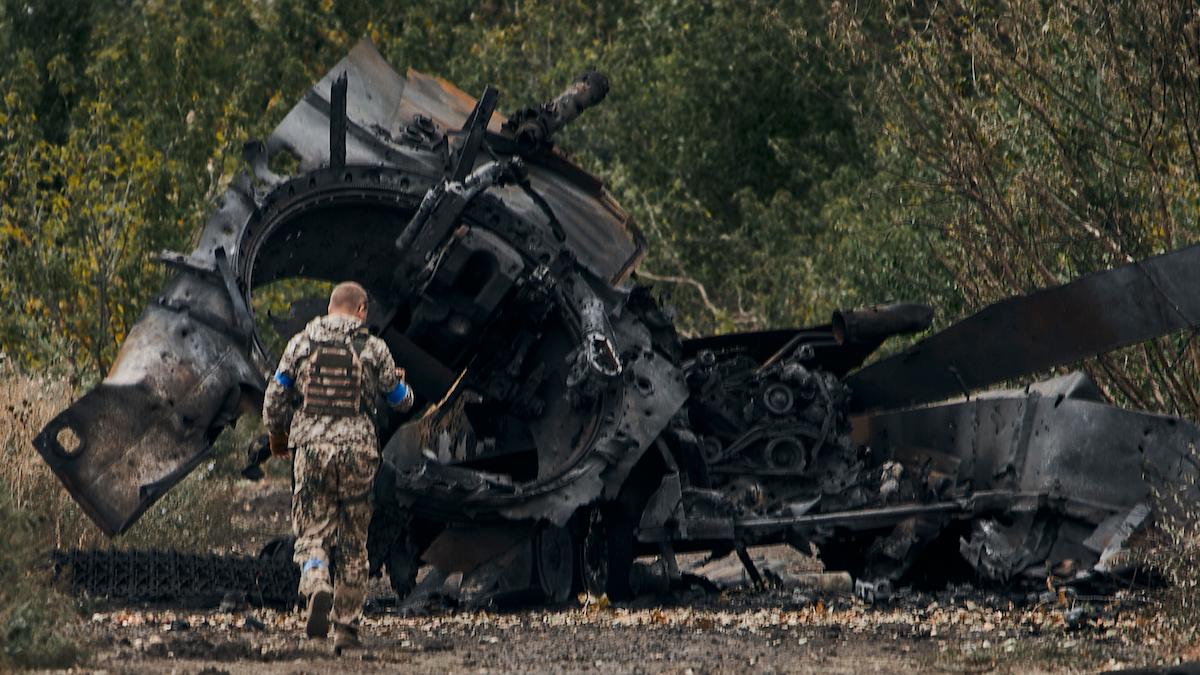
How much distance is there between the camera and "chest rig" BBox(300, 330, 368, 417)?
35.4ft

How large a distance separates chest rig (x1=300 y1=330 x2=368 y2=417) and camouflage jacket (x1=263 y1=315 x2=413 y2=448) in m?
0.03

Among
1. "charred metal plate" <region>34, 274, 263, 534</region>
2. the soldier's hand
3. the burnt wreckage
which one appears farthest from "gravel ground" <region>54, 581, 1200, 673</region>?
the soldier's hand

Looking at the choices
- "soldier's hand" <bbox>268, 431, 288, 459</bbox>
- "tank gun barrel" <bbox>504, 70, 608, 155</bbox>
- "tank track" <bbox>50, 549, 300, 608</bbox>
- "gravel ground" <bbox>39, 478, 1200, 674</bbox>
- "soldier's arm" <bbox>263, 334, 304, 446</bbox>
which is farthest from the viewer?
"tank gun barrel" <bbox>504, 70, 608, 155</bbox>

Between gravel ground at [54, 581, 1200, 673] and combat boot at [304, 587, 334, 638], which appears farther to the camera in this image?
combat boot at [304, 587, 334, 638]

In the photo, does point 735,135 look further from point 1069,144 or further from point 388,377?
point 388,377

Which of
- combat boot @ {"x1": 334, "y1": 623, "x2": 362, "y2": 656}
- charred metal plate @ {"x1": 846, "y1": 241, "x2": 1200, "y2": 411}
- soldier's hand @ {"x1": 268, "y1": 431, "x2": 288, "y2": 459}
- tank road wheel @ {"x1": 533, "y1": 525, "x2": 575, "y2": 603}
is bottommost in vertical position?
combat boot @ {"x1": 334, "y1": 623, "x2": 362, "y2": 656}

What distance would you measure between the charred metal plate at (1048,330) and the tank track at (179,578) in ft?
14.5

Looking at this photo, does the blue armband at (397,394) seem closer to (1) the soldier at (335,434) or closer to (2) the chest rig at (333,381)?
(1) the soldier at (335,434)

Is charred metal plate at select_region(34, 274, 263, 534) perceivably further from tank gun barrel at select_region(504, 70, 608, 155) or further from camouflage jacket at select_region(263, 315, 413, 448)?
tank gun barrel at select_region(504, 70, 608, 155)

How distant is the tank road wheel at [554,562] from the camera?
1317 cm

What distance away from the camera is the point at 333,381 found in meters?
10.8

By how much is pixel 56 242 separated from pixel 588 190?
326 inches

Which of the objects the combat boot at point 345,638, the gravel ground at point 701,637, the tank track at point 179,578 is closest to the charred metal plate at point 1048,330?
the gravel ground at point 701,637

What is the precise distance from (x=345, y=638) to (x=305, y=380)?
1.27m
